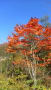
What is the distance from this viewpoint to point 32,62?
6.83 m

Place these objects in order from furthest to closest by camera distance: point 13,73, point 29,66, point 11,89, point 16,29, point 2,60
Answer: point 2,60 → point 13,73 → point 16,29 → point 29,66 → point 11,89

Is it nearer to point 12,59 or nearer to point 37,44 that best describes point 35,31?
point 37,44

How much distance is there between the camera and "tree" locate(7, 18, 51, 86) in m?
6.77

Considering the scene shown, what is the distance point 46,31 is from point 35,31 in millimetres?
744

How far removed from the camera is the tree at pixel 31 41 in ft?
22.2

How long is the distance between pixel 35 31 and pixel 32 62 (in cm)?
197

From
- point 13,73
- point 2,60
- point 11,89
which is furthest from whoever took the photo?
point 2,60

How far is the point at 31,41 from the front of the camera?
7105 millimetres

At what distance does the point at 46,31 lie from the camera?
6.93 m

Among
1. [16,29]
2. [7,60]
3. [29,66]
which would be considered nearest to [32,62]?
[29,66]

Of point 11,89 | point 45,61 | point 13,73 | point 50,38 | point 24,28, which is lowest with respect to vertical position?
point 11,89

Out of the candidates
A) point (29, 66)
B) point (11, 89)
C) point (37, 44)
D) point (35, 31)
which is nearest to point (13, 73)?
point (29, 66)

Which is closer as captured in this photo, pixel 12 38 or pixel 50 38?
pixel 50 38

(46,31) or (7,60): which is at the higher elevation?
(46,31)
